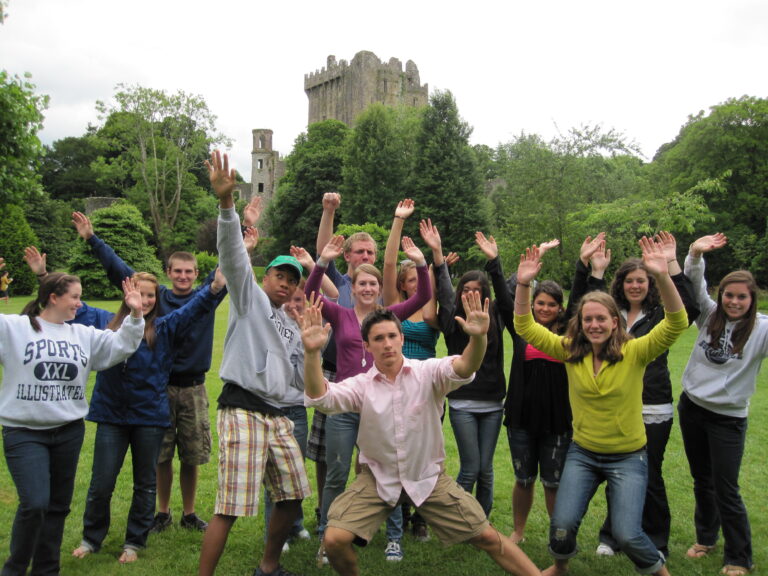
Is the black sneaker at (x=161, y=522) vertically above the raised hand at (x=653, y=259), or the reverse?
the raised hand at (x=653, y=259)

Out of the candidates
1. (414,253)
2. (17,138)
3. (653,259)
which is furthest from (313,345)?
(17,138)

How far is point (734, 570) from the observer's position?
4297 millimetres

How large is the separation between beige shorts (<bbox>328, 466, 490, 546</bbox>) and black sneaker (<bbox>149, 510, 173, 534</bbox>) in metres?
2.16

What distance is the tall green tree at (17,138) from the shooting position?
11.4 meters

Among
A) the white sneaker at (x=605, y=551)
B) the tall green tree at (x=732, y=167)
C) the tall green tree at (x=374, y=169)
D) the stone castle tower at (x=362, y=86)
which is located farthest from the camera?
the stone castle tower at (x=362, y=86)

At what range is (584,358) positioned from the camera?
4.10 metres

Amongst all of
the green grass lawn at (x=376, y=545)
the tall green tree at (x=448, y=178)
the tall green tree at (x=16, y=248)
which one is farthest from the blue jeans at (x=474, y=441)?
the tall green tree at (x=448, y=178)

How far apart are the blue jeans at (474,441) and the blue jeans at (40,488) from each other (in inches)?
108

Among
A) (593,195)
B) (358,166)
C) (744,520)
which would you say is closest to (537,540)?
(744,520)

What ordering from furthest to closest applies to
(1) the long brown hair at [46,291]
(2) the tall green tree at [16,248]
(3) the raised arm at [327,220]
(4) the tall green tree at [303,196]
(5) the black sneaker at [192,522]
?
(4) the tall green tree at [303,196] < (2) the tall green tree at [16,248] < (3) the raised arm at [327,220] < (5) the black sneaker at [192,522] < (1) the long brown hair at [46,291]

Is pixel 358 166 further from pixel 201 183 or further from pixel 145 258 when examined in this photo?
pixel 201 183

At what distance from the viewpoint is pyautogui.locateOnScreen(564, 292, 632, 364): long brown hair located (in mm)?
4020

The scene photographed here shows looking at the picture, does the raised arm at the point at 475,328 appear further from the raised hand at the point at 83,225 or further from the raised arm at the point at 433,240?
the raised hand at the point at 83,225

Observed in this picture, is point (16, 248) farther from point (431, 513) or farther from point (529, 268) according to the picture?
point (431, 513)
